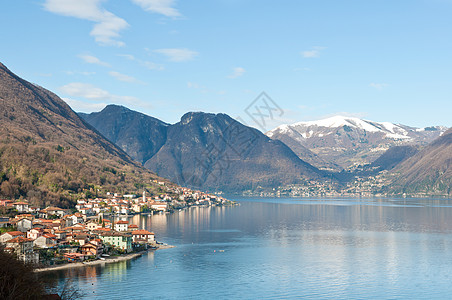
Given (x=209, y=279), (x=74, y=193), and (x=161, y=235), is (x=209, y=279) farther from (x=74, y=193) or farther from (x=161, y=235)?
(x=74, y=193)

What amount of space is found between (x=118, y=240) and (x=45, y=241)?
12.1 m

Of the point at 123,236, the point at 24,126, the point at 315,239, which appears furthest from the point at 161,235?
the point at 24,126

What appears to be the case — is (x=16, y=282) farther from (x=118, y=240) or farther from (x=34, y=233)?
(x=118, y=240)

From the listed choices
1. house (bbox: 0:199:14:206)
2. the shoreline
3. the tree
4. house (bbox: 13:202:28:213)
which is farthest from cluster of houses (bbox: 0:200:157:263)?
the tree

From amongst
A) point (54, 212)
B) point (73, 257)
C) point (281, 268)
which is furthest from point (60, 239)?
point (54, 212)

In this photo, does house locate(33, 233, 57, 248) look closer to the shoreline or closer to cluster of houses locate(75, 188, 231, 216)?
the shoreline

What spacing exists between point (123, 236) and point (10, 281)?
47.4 m

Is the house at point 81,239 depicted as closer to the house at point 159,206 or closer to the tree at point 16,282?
the tree at point 16,282

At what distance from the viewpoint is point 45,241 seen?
76250 millimetres

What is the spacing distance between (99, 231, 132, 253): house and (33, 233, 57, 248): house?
353 inches

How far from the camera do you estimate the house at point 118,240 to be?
83500 millimetres

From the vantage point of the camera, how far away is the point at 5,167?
141 meters

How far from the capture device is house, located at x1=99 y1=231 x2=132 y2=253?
83.5 metres

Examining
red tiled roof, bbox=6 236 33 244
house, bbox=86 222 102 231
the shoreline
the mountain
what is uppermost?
the mountain
